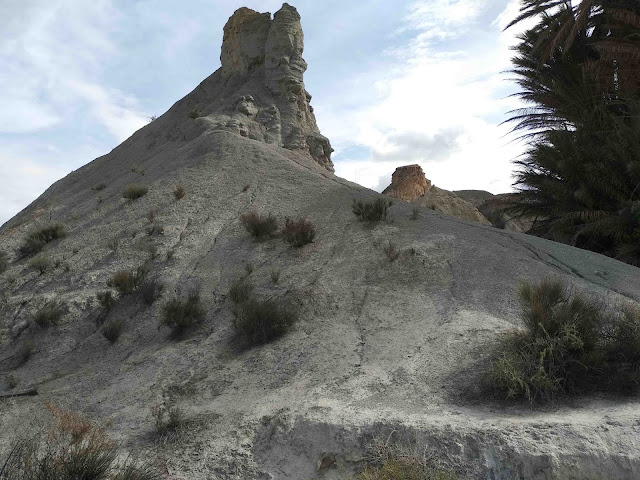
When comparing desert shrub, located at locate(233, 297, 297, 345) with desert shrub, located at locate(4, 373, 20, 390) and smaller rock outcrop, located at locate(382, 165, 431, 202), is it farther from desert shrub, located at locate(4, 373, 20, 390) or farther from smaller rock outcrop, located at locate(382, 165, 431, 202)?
smaller rock outcrop, located at locate(382, 165, 431, 202)

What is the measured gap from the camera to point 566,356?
5246mm

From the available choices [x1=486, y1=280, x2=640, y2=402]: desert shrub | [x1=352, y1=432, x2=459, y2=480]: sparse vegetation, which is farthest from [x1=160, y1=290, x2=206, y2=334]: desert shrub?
[x1=486, y1=280, x2=640, y2=402]: desert shrub

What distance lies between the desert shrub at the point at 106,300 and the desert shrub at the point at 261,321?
2.62m

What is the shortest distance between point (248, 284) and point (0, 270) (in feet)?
19.5

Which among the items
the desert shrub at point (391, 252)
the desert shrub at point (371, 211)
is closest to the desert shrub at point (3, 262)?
the desert shrub at point (371, 211)

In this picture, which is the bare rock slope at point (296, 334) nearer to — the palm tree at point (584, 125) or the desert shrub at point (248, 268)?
the desert shrub at point (248, 268)

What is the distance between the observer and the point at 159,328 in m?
8.17

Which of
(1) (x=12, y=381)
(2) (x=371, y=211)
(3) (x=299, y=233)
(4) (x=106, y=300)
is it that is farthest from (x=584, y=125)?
(1) (x=12, y=381)

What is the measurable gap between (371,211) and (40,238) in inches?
302

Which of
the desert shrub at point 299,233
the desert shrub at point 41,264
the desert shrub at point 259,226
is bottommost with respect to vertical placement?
the desert shrub at point 41,264

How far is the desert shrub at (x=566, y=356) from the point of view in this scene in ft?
16.6

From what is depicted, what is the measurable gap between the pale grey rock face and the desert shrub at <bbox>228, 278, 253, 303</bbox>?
8.91 meters

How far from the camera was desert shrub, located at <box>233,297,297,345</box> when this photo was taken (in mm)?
7262

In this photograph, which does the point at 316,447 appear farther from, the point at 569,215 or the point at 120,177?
the point at 120,177
